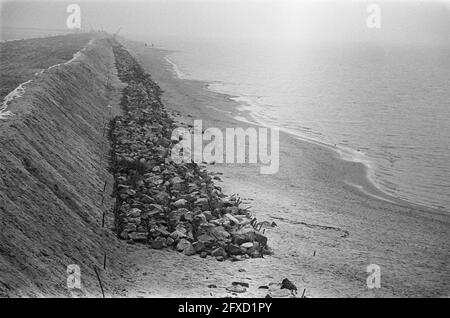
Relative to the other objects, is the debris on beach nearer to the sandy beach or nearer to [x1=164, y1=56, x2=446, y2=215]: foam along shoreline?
the sandy beach

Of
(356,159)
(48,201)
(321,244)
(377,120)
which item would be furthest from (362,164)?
(48,201)

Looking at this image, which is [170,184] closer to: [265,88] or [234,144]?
[234,144]

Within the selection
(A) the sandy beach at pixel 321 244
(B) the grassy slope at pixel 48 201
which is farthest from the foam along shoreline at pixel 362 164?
(B) the grassy slope at pixel 48 201

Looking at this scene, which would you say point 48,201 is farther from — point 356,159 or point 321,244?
point 356,159

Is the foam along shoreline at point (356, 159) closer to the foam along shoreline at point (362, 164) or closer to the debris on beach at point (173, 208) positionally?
the foam along shoreline at point (362, 164)

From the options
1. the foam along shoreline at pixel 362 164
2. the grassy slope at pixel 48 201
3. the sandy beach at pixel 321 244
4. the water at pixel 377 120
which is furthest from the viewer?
the water at pixel 377 120

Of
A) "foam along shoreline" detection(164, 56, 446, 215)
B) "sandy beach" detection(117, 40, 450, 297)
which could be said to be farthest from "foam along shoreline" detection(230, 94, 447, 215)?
Answer: "sandy beach" detection(117, 40, 450, 297)
